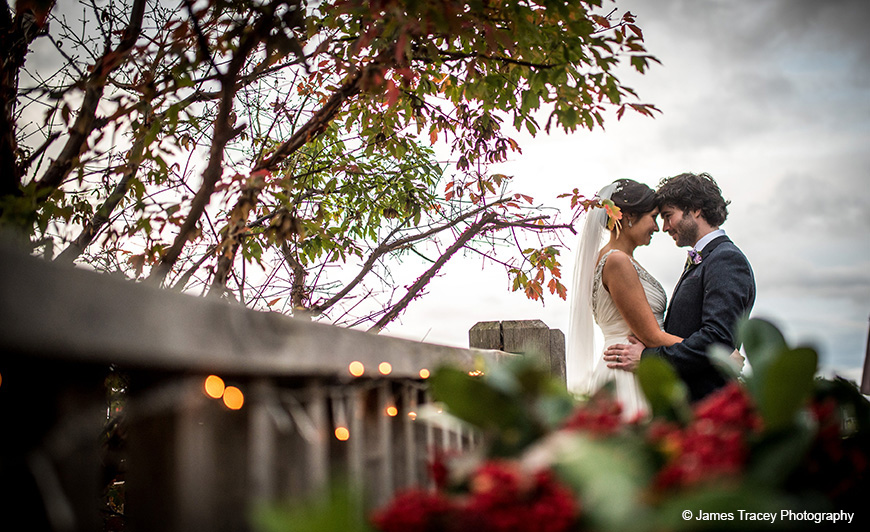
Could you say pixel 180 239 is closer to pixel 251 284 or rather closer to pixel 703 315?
pixel 251 284

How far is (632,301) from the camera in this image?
101 inches

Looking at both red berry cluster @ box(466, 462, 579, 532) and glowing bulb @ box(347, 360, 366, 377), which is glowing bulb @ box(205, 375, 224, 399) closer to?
glowing bulb @ box(347, 360, 366, 377)

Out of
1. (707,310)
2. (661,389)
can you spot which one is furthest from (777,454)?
(707,310)

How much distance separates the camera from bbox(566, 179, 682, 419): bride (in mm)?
2551

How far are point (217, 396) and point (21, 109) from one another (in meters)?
2.08

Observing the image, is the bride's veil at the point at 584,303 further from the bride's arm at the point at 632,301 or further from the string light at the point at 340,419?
the string light at the point at 340,419

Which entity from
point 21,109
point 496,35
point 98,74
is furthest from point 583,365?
point 21,109

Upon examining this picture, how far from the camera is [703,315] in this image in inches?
91.5

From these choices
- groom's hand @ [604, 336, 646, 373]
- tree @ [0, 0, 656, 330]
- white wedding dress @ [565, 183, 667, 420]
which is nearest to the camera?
tree @ [0, 0, 656, 330]

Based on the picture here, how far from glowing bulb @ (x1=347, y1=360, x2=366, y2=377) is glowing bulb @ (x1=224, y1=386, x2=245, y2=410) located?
20 cm

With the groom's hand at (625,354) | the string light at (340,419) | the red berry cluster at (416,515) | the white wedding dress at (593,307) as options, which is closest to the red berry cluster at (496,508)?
the red berry cluster at (416,515)

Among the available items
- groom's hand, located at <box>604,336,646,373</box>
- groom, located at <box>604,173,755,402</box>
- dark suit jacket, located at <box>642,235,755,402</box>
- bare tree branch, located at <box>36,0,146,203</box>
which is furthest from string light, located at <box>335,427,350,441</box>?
groom's hand, located at <box>604,336,646,373</box>

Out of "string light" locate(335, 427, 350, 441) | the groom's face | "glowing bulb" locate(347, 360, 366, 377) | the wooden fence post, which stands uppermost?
the groom's face

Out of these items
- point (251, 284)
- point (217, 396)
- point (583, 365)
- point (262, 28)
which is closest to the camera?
point (217, 396)
